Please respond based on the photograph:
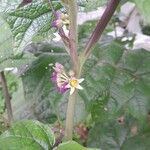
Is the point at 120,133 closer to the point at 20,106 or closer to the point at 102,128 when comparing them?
the point at 102,128

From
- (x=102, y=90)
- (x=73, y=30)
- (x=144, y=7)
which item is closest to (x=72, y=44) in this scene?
(x=73, y=30)

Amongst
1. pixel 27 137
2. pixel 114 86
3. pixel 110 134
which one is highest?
pixel 27 137

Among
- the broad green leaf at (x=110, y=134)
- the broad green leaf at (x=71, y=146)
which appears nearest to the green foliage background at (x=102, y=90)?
the broad green leaf at (x=110, y=134)

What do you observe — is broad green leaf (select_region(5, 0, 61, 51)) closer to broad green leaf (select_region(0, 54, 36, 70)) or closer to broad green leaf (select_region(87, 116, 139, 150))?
broad green leaf (select_region(0, 54, 36, 70))

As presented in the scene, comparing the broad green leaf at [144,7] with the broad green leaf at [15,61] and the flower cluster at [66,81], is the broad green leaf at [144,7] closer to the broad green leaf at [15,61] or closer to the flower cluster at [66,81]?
the flower cluster at [66,81]

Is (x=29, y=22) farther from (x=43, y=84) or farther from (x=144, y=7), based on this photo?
(x=43, y=84)

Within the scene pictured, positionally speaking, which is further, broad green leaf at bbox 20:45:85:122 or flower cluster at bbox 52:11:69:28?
broad green leaf at bbox 20:45:85:122

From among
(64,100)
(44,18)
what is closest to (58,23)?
(44,18)

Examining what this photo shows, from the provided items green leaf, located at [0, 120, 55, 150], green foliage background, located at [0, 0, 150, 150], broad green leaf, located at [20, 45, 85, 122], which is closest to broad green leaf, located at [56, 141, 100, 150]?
green leaf, located at [0, 120, 55, 150]
